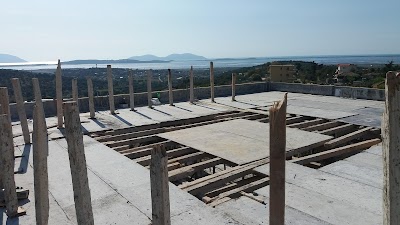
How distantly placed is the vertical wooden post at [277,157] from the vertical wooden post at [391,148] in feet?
2.30

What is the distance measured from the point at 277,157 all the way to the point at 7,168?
3679mm

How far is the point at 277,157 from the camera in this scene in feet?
6.96

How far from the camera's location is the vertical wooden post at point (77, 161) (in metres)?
2.88

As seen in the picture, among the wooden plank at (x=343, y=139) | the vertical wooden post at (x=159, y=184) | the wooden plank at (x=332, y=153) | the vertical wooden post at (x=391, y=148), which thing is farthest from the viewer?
the wooden plank at (x=343, y=139)

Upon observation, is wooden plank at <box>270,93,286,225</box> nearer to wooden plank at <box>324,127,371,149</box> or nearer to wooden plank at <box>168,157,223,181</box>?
wooden plank at <box>168,157,223,181</box>

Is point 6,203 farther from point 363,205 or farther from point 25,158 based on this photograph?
point 363,205

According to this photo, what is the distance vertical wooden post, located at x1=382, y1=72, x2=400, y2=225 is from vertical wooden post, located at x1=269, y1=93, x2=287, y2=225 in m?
0.70

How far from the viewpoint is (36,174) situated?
347cm

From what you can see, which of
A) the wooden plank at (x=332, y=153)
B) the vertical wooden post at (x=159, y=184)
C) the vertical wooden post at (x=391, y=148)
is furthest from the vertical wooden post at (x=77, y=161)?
the wooden plank at (x=332, y=153)

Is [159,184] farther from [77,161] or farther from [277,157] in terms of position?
[277,157]

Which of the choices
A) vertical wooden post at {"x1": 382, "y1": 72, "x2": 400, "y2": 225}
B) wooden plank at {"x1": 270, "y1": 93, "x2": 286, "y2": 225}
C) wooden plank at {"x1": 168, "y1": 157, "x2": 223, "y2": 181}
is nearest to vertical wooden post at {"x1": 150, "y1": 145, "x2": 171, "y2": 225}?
wooden plank at {"x1": 270, "y1": 93, "x2": 286, "y2": 225}

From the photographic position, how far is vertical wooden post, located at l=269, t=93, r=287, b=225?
2021mm

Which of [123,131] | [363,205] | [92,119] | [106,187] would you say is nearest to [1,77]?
[92,119]

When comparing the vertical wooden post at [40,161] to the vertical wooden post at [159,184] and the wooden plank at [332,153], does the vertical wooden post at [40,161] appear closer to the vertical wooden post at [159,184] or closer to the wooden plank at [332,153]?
the vertical wooden post at [159,184]
